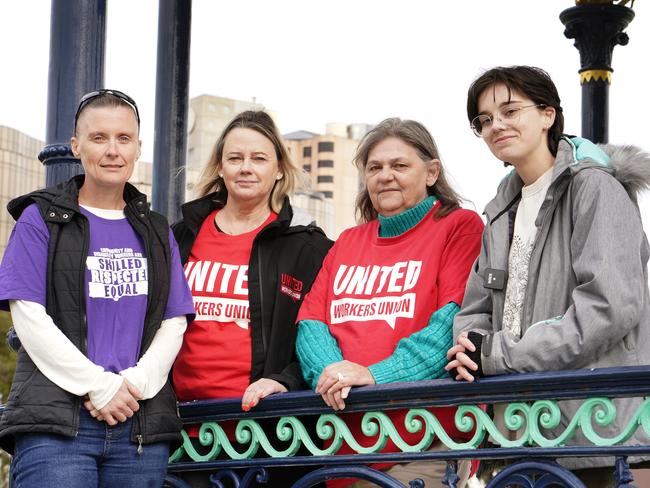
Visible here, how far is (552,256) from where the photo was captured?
3564mm

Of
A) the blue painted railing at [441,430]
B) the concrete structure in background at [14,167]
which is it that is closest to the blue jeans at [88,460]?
the blue painted railing at [441,430]

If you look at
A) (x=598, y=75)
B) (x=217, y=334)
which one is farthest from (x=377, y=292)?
(x=598, y=75)

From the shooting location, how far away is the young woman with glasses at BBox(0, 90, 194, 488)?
3.73m

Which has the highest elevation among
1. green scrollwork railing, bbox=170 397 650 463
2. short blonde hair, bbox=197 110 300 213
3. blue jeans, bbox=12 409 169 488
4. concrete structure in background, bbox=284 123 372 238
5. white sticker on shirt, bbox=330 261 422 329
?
concrete structure in background, bbox=284 123 372 238

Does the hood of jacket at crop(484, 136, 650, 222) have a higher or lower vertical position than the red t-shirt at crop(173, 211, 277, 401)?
higher

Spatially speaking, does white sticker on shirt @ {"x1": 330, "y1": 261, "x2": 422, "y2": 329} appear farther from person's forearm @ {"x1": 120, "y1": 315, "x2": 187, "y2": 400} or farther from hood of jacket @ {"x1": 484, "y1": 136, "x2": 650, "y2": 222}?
hood of jacket @ {"x1": 484, "y1": 136, "x2": 650, "y2": 222}

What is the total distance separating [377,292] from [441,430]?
72 cm

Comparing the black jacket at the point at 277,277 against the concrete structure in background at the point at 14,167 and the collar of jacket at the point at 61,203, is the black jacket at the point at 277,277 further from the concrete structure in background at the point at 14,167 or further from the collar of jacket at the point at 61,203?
the concrete structure in background at the point at 14,167

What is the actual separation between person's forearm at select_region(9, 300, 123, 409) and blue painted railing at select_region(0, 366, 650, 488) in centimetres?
49

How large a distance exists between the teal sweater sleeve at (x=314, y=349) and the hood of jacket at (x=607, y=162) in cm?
103

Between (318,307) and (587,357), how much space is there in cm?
121

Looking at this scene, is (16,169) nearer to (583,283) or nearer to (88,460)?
(88,460)

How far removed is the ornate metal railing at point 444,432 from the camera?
10.5 ft

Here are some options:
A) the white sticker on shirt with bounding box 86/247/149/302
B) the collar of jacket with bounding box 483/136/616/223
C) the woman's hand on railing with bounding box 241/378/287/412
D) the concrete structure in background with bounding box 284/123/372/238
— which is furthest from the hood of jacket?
the concrete structure in background with bounding box 284/123/372/238
